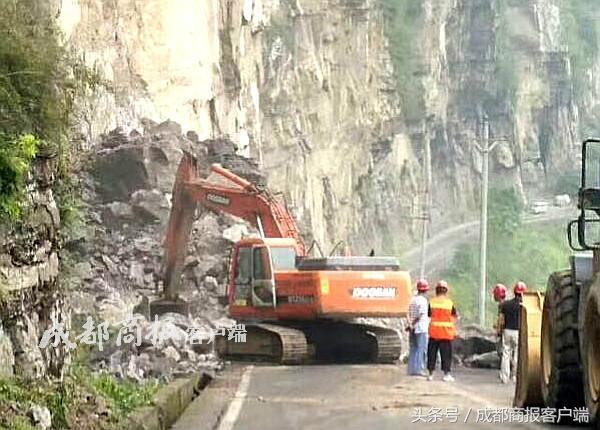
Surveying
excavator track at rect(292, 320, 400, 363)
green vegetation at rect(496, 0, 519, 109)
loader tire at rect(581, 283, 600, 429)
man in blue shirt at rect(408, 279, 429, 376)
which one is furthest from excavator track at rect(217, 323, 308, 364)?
green vegetation at rect(496, 0, 519, 109)

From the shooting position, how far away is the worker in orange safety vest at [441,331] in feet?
65.0

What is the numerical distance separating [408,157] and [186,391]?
188 feet

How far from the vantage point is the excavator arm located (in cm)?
2773

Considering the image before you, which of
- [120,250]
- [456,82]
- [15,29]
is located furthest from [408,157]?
[15,29]

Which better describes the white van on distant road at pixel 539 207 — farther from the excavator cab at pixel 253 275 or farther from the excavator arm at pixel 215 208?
the excavator cab at pixel 253 275

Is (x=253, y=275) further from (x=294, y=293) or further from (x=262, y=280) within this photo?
(x=294, y=293)

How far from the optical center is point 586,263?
40.7 feet

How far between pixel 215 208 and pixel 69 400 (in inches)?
745

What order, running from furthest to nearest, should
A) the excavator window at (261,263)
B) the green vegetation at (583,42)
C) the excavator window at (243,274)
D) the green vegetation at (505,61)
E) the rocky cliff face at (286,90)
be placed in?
the green vegetation at (583,42) < the green vegetation at (505,61) < the rocky cliff face at (286,90) < the excavator window at (243,274) < the excavator window at (261,263)

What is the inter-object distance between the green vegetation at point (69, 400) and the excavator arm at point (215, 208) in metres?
15.2

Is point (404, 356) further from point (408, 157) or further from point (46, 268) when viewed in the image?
point (408, 157)

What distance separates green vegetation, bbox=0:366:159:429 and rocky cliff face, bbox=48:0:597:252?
24.7 m

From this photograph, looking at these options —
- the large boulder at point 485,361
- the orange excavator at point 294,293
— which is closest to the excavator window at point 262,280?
the orange excavator at point 294,293

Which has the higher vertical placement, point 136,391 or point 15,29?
point 15,29
